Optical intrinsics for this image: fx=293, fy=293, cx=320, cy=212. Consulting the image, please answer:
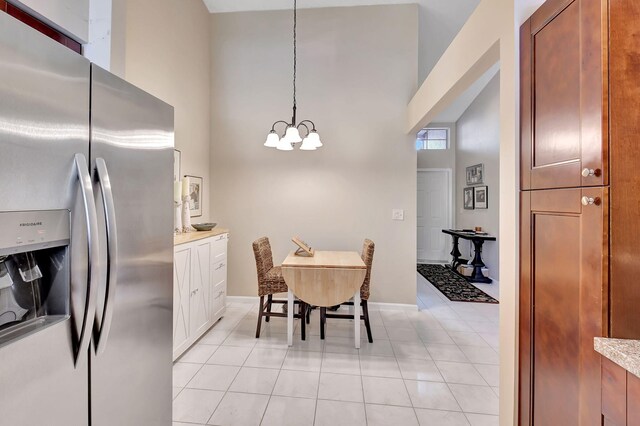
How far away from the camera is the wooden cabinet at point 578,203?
93 cm

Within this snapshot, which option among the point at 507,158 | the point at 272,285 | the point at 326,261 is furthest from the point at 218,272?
the point at 507,158

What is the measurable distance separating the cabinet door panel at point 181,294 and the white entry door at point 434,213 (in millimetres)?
5301

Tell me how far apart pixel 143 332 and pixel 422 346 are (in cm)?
236

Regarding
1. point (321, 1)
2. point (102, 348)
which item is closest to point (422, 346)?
point (102, 348)

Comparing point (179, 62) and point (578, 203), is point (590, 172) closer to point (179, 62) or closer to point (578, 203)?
point (578, 203)

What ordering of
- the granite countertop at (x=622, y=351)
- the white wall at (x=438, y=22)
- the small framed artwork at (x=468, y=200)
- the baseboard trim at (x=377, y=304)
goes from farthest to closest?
the small framed artwork at (x=468, y=200)
the baseboard trim at (x=377, y=304)
the white wall at (x=438, y=22)
the granite countertop at (x=622, y=351)

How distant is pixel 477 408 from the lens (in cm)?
187

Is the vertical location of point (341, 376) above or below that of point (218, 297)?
below

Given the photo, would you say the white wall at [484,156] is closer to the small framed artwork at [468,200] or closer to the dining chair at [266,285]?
the small framed artwork at [468,200]

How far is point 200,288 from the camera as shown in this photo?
8.84 ft

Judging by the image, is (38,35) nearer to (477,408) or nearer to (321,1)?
(477,408)

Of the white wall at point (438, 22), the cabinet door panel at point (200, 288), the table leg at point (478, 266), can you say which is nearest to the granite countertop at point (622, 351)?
the cabinet door panel at point (200, 288)

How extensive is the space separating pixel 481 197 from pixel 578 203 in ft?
15.6

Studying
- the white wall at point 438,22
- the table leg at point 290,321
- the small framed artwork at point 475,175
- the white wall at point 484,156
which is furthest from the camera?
the small framed artwork at point 475,175
